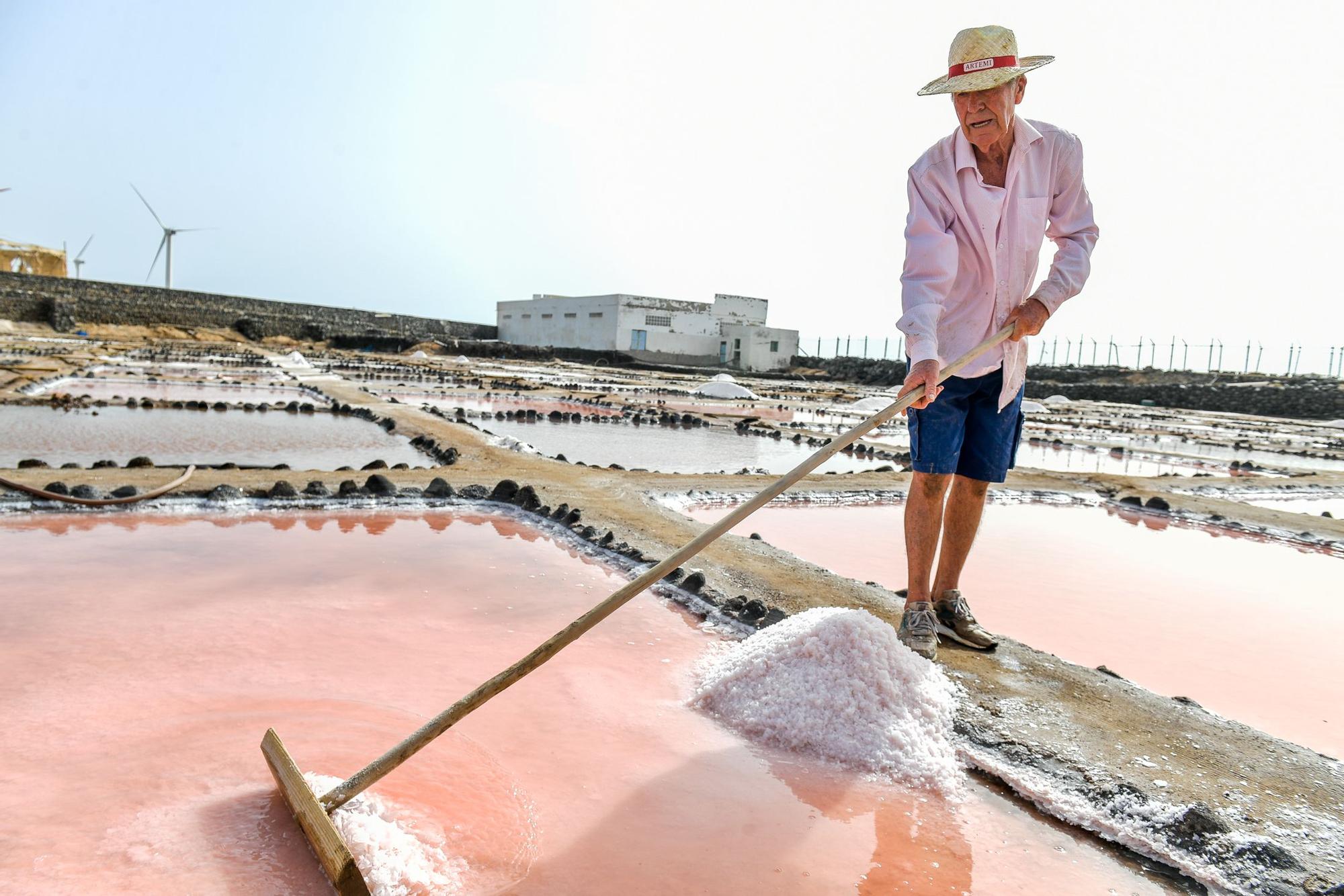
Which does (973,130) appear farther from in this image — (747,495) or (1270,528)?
(1270,528)

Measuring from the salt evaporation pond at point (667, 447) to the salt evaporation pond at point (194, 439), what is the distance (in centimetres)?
148

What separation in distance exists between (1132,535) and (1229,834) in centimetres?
395

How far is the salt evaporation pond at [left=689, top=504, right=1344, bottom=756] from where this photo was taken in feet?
9.05

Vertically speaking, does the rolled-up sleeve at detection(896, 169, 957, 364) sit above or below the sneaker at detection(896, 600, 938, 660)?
above

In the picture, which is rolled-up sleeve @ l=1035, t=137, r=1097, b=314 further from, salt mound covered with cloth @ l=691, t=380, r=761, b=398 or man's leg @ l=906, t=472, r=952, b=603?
salt mound covered with cloth @ l=691, t=380, r=761, b=398

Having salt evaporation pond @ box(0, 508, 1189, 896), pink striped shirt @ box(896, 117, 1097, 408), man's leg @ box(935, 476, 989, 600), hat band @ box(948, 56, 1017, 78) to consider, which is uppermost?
hat band @ box(948, 56, 1017, 78)

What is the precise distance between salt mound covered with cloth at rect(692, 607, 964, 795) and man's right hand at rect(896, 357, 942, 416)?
1.89ft

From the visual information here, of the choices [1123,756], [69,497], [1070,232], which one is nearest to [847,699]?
[1123,756]

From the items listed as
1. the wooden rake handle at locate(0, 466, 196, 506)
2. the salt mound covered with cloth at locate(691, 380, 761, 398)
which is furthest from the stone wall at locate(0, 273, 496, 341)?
the wooden rake handle at locate(0, 466, 196, 506)

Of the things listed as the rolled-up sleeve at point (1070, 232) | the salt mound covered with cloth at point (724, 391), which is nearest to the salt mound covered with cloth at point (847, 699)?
the rolled-up sleeve at point (1070, 232)

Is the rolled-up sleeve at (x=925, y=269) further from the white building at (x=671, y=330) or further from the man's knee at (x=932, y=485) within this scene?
the white building at (x=671, y=330)

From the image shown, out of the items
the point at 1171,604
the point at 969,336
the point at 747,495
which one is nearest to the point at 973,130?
the point at 969,336

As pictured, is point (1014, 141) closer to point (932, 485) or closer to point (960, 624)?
point (932, 485)

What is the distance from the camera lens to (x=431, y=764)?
1.94 metres
